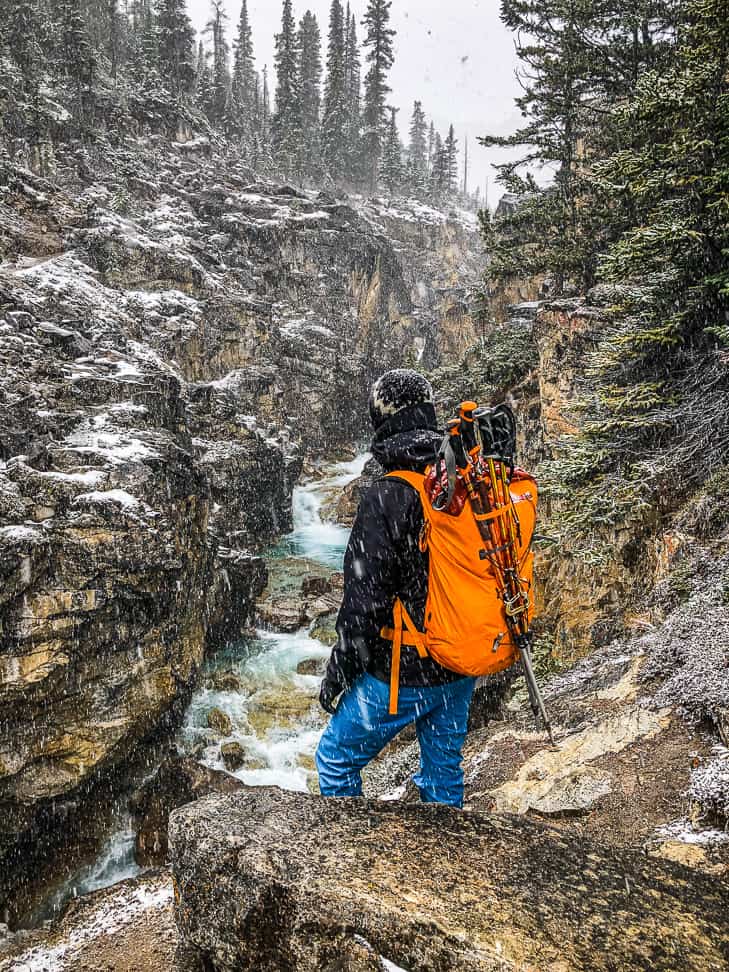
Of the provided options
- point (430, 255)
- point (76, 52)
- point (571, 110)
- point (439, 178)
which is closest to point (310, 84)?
point (439, 178)

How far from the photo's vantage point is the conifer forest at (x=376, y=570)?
2625 mm

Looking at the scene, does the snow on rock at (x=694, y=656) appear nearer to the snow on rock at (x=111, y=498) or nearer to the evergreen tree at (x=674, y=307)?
the evergreen tree at (x=674, y=307)

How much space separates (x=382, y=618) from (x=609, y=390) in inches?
262

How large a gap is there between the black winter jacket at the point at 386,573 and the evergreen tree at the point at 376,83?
63.0 metres

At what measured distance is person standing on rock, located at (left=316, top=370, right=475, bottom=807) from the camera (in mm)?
2834

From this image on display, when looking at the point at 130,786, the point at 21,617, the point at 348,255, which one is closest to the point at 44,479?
the point at 21,617

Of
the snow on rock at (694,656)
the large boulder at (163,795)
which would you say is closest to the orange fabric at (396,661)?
the snow on rock at (694,656)

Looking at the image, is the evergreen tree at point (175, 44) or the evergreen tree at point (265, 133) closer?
the evergreen tree at point (175, 44)

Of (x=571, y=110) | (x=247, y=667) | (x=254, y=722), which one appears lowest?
(x=254, y=722)

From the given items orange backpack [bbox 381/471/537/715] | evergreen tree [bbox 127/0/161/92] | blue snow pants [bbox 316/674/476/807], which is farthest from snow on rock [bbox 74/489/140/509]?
evergreen tree [bbox 127/0/161/92]

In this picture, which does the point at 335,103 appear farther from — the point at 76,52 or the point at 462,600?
the point at 462,600

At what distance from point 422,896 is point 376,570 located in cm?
135

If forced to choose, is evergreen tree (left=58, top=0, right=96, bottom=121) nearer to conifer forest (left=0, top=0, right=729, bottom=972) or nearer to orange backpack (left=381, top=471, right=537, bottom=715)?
conifer forest (left=0, top=0, right=729, bottom=972)

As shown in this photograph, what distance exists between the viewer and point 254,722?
1442 cm
